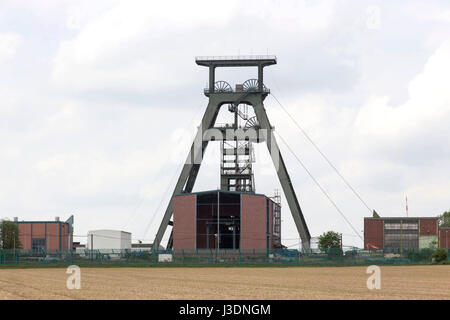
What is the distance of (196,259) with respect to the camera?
83.0 meters

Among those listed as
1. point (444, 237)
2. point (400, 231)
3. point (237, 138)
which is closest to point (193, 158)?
point (237, 138)

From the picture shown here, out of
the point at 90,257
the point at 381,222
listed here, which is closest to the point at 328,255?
the point at 90,257

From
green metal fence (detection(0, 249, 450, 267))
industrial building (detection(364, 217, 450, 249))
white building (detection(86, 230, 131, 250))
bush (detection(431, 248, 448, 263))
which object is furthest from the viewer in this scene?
industrial building (detection(364, 217, 450, 249))

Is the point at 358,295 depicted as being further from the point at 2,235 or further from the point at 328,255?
the point at 2,235

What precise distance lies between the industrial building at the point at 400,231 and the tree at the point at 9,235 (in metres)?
70.0

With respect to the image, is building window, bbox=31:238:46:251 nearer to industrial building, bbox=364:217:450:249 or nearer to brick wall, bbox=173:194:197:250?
brick wall, bbox=173:194:197:250

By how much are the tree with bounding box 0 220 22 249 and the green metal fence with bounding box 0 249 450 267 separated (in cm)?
3807

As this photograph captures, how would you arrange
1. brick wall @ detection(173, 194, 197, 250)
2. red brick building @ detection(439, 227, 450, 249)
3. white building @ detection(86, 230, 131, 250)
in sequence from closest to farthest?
brick wall @ detection(173, 194, 197, 250), white building @ detection(86, 230, 131, 250), red brick building @ detection(439, 227, 450, 249)

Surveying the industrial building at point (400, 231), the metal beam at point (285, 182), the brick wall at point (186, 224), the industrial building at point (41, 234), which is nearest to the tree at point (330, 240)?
the metal beam at point (285, 182)

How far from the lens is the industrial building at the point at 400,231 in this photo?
157 m

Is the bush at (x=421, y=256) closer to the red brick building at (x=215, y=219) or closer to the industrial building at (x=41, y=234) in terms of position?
the red brick building at (x=215, y=219)

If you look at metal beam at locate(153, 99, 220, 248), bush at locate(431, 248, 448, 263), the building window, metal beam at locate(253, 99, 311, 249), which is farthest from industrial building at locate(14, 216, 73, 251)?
bush at locate(431, 248, 448, 263)

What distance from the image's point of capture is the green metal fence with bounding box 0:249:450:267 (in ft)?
268
